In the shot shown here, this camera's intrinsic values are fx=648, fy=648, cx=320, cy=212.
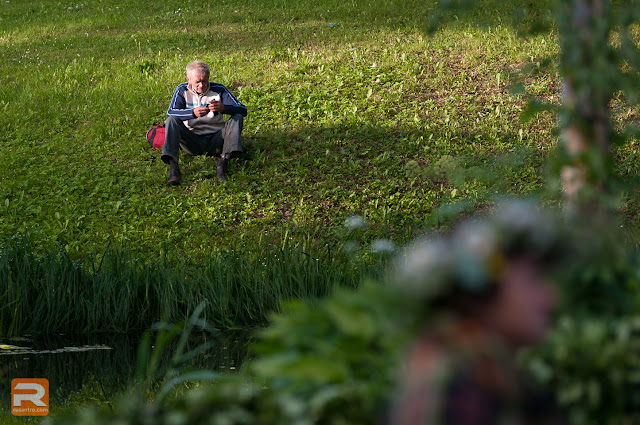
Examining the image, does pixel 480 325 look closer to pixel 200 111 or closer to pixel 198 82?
pixel 200 111

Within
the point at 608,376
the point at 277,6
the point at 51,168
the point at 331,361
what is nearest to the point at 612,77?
the point at 608,376

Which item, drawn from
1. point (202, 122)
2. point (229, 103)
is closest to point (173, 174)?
point (202, 122)

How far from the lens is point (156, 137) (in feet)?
27.2

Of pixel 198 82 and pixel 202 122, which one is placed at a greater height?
pixel 198 82

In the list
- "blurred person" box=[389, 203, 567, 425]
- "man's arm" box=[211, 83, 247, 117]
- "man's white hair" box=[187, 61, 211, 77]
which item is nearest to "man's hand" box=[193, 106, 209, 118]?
"man's arm" box=[211, 83, 247, 117]

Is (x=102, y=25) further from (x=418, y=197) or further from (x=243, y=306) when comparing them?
(x=243, y=306)

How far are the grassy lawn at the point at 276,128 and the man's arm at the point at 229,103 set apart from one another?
67 cm

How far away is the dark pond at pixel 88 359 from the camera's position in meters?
3.52

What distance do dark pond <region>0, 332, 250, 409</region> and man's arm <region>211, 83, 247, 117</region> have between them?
12.3ft

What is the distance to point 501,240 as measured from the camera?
104 centimetres

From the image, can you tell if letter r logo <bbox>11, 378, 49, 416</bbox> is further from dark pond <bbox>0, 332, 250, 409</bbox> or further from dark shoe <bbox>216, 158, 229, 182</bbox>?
dark shoe <bbox>216, 158, 229, 182</bbox>

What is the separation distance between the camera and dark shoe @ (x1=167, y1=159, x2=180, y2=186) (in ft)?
25.2

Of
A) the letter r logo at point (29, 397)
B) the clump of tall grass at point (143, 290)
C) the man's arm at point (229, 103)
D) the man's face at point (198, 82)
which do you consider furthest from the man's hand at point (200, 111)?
the letter r logo at point (29, 397)

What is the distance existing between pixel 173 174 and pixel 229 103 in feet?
3.58
